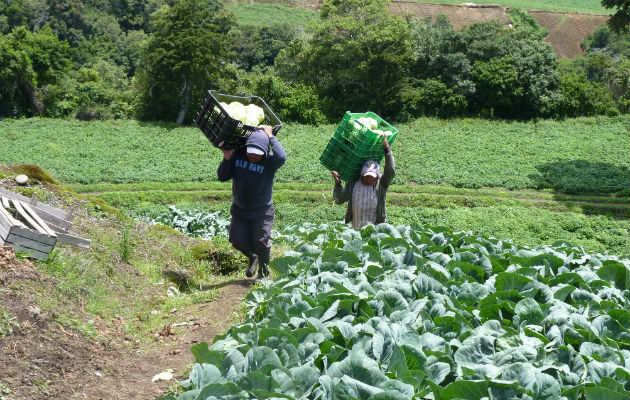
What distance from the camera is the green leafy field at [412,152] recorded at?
1129 inches

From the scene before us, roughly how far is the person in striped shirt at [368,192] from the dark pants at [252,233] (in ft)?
3.87

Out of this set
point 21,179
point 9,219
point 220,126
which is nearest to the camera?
point 9,219

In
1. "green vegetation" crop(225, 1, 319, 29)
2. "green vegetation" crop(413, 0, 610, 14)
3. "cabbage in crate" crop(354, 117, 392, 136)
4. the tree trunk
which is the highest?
"green vegetation" crop(413, 0, 610, 14)

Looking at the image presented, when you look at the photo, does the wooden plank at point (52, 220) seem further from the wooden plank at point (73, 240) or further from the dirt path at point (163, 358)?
the dirt path at point (163, 358)

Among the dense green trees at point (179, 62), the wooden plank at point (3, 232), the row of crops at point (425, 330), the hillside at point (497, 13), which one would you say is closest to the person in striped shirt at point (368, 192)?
the row of crops at point (425, 330)

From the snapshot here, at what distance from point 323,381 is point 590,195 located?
2565 cm

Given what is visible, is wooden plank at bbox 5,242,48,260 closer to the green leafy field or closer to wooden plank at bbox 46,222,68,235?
wooden plank at bbox 46,222,68,235

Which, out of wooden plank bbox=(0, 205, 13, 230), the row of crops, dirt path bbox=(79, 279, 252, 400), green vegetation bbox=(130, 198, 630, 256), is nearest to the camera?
the row of crops

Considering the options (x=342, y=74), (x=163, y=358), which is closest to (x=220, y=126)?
(x=163, y=358)

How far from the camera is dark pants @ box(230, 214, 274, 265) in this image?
8.27 m

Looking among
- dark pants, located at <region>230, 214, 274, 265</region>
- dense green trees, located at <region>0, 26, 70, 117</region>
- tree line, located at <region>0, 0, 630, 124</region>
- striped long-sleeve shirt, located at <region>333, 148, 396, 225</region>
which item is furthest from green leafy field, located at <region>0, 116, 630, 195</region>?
dark pants, located at <region>230, 214, 274, 265</region>

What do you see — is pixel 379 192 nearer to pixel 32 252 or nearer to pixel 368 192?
pixel 368 192

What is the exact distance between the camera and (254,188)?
8.02 metres

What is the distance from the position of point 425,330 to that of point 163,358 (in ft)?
9.38
